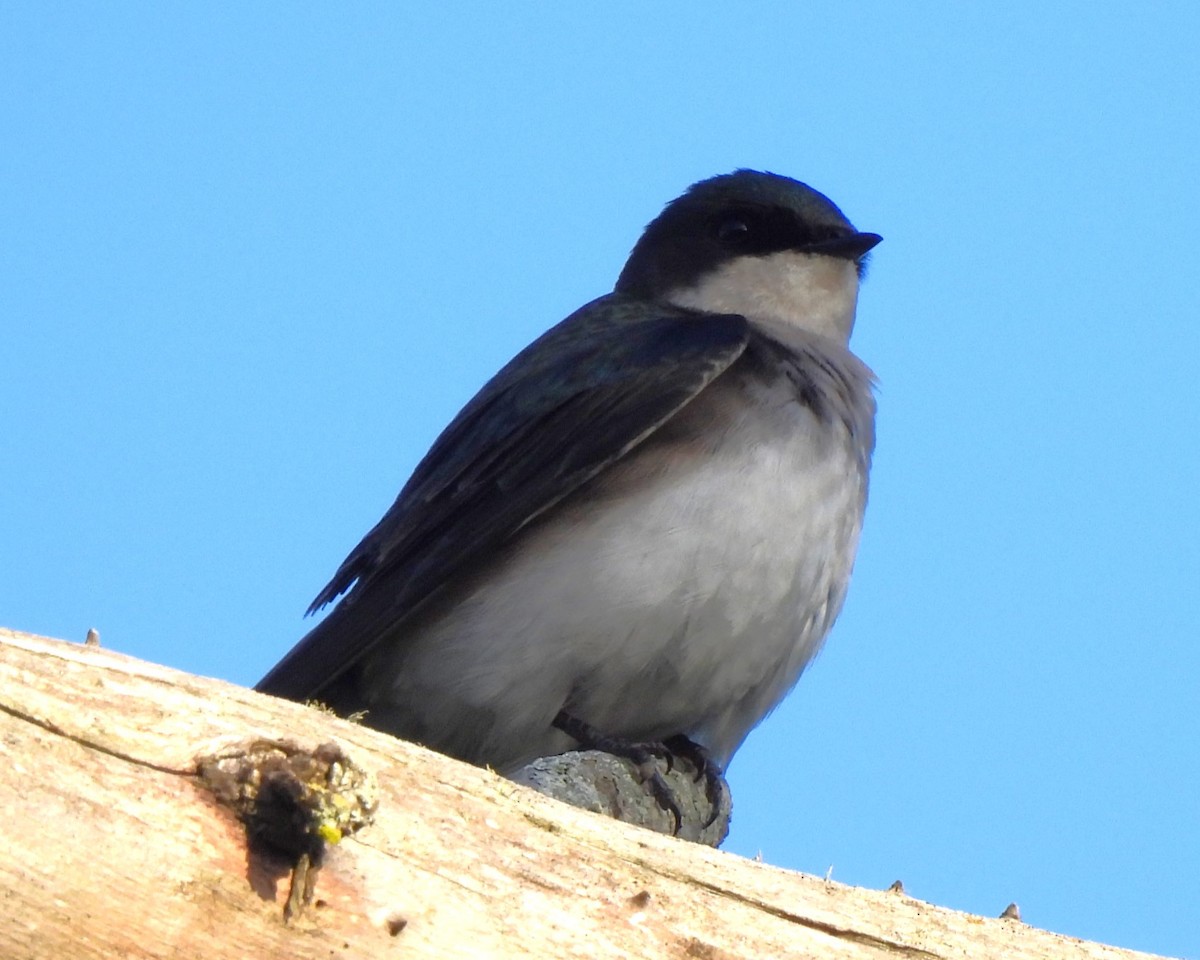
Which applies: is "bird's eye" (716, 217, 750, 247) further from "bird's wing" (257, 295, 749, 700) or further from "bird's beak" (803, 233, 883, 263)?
"bird's wing" (257, 295, 749, 700)

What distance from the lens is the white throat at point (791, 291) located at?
314 inches

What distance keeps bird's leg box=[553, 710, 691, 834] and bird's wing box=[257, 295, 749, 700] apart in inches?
28.8

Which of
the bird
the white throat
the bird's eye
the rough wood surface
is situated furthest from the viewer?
the bird's eye

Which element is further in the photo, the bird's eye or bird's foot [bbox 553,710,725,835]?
the bird's eye

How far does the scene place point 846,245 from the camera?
26.6 ft

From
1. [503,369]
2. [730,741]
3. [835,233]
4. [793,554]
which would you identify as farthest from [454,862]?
[835,233]

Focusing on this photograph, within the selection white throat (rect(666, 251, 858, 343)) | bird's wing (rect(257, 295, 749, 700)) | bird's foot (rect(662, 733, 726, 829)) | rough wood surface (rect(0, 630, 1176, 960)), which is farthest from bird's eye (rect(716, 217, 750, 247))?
rough wood surface (rect(0, 630, 1176, 960))

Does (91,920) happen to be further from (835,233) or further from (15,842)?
(835,233)

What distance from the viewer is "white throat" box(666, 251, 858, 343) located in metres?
7.98

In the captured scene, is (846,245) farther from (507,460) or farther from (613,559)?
(613,559)

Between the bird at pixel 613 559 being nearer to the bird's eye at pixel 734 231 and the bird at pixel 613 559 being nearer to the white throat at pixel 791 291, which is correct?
the white throat at pixel 791 291

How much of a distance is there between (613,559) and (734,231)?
2.45 meters

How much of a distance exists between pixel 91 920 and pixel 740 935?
145 centimetres

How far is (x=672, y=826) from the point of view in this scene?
5840 millimetres
